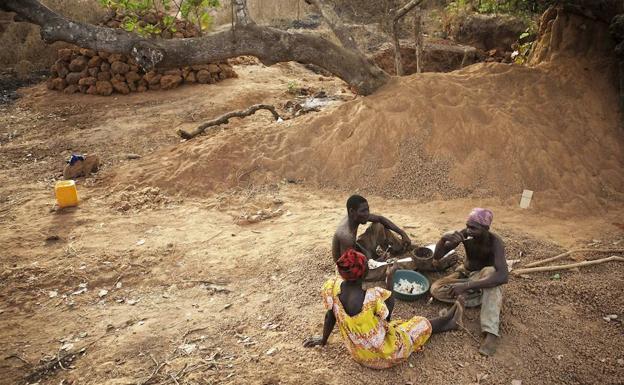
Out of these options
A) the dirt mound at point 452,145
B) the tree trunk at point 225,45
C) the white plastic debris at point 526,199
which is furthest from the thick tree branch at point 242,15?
the white plastic debris at point 526,199

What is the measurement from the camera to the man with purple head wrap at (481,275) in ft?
10.8

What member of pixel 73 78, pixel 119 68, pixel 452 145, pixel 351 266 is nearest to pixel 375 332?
pixel 351 266

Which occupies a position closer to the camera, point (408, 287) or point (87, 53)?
point (408, 287)

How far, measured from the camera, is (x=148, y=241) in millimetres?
5285

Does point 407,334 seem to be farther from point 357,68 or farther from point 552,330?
point 357,68

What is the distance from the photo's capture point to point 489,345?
3.21m

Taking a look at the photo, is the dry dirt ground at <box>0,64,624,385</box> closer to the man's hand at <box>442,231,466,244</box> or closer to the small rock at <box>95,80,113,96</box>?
the man's hand at <box>442,231,466,244</box>

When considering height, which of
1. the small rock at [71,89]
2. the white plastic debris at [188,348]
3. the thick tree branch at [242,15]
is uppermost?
the thick tree branch at [242,15]

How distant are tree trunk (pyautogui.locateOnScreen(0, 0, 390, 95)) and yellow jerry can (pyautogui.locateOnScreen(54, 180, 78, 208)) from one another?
185cm

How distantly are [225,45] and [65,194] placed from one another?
2943 millimetres

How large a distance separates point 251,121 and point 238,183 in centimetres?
281

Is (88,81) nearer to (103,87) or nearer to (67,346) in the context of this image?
(103,87)

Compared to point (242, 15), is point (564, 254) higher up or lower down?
lower down

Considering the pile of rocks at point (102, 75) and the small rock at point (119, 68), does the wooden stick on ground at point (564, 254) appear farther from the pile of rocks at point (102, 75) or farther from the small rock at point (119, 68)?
the small rock at point (119, 68)
